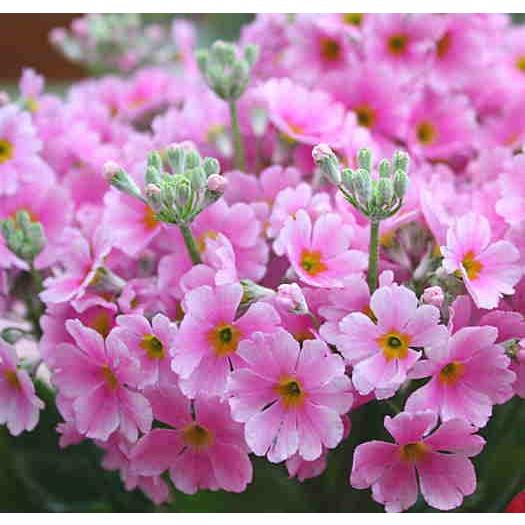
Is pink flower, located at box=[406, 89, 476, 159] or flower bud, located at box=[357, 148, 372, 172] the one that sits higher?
flower bud, located at box=[357, 148, 372, 172]

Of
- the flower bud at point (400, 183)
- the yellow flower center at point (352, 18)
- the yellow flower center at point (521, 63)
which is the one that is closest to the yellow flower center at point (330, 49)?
the yellow flower center at point (352, 18)

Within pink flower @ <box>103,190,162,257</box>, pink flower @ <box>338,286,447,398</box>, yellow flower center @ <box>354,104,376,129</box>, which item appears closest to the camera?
pink flower @ <box>338,286,447,398</box>

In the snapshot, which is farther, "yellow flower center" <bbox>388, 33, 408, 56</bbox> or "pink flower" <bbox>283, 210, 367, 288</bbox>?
"yellow flower center" <bbox>388, 33, 408, 56</bbox>

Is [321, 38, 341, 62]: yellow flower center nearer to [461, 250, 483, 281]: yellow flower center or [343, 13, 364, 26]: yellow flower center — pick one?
[343, 13, 364, 26]: yellow flower center

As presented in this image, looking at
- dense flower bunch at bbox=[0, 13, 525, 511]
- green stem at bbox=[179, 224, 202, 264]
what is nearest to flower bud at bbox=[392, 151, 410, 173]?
dense flower bunch at bbox=[0, 13, 525, 511]

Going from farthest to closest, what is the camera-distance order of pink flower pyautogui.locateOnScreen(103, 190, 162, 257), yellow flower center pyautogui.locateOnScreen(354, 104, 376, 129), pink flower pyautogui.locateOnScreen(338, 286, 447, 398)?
yellow flower center pyautogui.locateOnScreen(354, 104, 376, 129) < pink flower pyautogui.locateOnScreen(103, 190, 162, 257) < pink flower pyautogui.locateOnScreen(338, 286, 447, 398)
